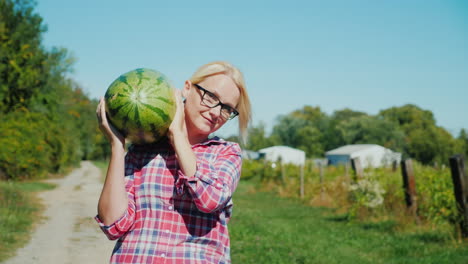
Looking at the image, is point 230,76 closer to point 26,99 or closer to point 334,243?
point 334,243

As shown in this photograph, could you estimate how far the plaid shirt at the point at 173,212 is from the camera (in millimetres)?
2030

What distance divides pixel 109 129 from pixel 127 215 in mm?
393

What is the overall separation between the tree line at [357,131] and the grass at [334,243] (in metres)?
58.1

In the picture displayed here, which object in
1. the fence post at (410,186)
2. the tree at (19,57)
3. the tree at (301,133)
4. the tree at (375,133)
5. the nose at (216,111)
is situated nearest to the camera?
the nose at (216,111)

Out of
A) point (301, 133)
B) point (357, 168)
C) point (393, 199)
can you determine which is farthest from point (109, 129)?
point (301, 133)

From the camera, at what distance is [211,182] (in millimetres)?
2014

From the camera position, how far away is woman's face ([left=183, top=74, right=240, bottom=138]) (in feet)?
7.35

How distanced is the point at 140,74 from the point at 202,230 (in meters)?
0.77

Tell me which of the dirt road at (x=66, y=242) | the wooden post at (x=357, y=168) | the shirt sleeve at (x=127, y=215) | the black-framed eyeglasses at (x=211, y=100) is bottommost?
the dirt road at (x=66, y=242)

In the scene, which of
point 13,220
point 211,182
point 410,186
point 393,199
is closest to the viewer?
point 211,182

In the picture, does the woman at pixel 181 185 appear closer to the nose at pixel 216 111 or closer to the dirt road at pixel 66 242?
the nose at pixel 216 111

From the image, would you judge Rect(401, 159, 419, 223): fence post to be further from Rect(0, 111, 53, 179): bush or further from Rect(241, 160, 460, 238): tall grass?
Rect(0, 111, 53, 179): bush

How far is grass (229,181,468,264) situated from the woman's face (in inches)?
208

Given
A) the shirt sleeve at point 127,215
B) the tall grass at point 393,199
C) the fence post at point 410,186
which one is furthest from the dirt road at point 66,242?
the fence post at point 410,186
